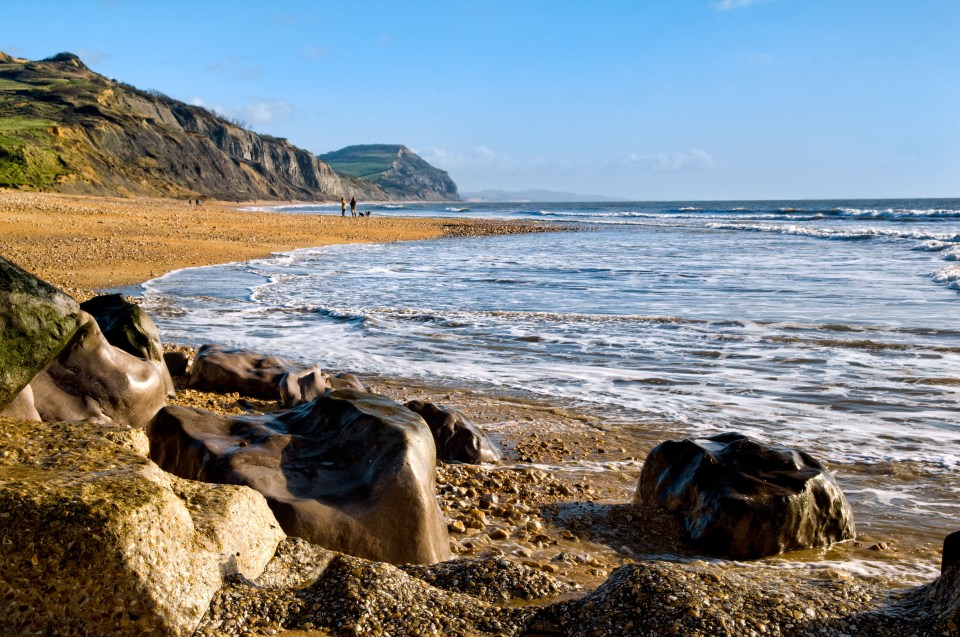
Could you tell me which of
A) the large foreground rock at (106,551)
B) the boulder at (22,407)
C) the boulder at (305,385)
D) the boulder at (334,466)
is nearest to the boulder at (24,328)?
the boulder at (22,407)

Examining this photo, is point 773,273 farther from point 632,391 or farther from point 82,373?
point 82,373

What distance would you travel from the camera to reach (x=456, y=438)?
6.01 metres

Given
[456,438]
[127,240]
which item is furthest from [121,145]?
[456,438]

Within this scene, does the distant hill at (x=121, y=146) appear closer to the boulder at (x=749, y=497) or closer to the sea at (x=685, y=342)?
the sea at (x=685, y=342)

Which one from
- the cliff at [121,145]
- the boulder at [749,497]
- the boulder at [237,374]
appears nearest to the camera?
the boulder at [749,497]

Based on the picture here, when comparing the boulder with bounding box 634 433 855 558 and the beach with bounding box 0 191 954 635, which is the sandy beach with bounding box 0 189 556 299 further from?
the boulder with bounding box 634 433 855 558

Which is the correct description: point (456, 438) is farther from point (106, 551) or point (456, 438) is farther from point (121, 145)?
point (121, 145)

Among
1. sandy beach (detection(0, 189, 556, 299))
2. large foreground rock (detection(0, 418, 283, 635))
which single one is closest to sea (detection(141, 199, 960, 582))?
sandy beach (detection(0, 189, 556, 299))

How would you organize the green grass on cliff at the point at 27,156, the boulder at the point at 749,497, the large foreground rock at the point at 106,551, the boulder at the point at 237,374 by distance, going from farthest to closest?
the green grass on cliff at the point at 27,156 < the boulder at the point at 237,374 < the boulder at the point at 749,497 < the large foreground rock at the point at 106,551

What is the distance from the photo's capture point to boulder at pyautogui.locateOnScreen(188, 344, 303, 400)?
743 cm

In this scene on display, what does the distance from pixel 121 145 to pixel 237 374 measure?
77.9 meters

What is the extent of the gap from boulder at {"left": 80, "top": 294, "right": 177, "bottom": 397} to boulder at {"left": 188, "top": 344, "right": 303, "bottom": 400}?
0.48 metres

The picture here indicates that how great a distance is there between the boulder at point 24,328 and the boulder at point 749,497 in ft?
11.7

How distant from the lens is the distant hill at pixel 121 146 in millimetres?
61000
